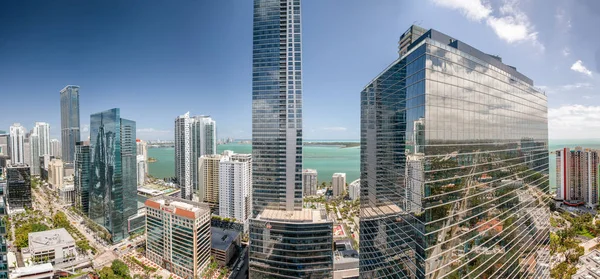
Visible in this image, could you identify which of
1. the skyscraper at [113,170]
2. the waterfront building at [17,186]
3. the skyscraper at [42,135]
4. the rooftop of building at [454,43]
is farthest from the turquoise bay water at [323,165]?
the rooftop of building at [454,43]

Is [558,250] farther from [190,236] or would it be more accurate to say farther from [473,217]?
[190,236]

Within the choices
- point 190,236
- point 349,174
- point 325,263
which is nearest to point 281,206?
point 325,263

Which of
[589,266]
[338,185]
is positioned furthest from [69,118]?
[589,266]

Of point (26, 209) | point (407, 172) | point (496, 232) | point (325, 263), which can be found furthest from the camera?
point (26, 209)

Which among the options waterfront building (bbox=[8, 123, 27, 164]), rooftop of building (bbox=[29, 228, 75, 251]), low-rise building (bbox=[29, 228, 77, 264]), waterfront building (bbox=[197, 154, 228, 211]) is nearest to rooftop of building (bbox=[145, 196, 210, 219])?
low-rise building (bbox=[29, 228, 77, 264])

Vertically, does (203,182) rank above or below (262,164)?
below

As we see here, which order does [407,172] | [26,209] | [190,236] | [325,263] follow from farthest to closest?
1. [26,209]
2. [190,236]
3. [325,263]
4. [407,172]

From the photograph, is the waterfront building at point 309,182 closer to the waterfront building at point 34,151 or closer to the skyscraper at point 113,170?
the skyscraper at point 113,170
